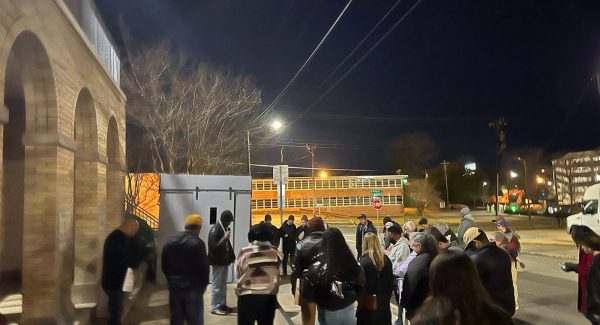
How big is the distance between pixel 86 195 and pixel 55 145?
233 centimetres

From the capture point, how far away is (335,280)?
4.62 meters

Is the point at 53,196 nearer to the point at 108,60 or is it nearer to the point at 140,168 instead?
the point at 108,60

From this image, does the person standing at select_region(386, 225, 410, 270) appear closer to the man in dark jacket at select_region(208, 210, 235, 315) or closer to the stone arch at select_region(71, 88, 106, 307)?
the man in dark jacket at select_region(208, 210, 235, 315)

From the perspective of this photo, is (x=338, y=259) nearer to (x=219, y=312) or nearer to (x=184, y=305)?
(x=184, y=305)

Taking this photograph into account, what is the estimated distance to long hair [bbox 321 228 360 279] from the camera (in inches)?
183

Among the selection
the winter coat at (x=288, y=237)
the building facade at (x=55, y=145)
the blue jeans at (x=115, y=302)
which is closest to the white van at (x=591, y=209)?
the winter coat at (x=288, y=237)

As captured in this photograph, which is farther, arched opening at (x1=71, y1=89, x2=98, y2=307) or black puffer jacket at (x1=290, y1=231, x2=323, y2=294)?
arched opening at (x1=71, y1=89, x2=98, y2=307)

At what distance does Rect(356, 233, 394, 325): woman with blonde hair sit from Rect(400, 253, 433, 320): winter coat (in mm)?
443

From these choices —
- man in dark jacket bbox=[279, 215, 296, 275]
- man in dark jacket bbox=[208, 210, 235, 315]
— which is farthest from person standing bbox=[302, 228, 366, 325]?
man in dark jacket bbox=[279, 215, 296, 275]

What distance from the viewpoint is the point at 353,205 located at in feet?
217

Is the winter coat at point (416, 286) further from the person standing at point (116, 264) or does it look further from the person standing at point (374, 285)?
the person standing at point (116, 264)

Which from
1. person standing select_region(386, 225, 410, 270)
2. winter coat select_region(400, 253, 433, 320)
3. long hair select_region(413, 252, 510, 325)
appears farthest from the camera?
person standing select_region(386, 225, 410, 270)

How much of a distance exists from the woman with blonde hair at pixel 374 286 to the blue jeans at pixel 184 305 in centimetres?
196

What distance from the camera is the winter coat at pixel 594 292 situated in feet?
15.4
